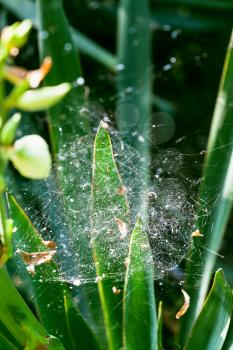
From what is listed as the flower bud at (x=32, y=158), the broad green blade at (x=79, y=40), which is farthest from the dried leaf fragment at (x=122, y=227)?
the broad green blade at (x=79, y=40)

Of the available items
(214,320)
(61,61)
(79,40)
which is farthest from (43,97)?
(79,40)

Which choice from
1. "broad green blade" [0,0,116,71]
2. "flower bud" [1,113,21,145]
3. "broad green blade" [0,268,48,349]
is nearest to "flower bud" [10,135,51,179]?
"flower bud" [1,113,21,145]

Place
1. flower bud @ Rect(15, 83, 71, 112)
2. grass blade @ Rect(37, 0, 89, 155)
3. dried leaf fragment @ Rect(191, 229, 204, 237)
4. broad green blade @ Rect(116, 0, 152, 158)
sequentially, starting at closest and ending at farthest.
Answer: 1. flower bud @ Rect(15, 83, 71, 112)
2. dried leaf fragment @ Rect(191, 229, 204, 237)
3. grass blade @ Rect(37, 0, 89, 155)
4. broad green blade @ Rect(116, 0, 152, 158)

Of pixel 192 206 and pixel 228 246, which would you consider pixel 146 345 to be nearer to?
pixel 192 206

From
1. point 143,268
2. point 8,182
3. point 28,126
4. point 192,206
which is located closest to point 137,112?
point 28,126

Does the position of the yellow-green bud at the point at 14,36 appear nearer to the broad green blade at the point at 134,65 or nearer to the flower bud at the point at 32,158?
the flower bud at the point at 32,158

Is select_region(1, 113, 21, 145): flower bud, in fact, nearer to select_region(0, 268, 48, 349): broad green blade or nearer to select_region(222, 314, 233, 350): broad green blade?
select_region(0, 268, 48, 349): broad green blade

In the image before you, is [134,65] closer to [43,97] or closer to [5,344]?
[5,344]
